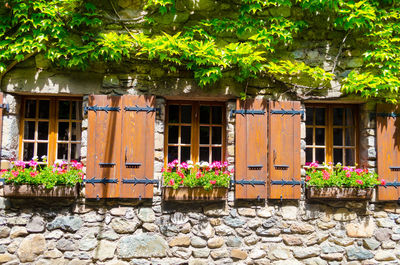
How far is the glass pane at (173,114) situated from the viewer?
13.0ft

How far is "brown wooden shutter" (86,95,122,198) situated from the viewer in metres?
3.54

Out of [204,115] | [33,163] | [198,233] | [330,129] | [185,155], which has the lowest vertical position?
[198,233]

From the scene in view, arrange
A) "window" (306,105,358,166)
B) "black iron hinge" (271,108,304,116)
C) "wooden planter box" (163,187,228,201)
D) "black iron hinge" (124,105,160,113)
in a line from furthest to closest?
"window" (306,105,358,166) → "black iron hinge" (271,108,304,116) → "black iron hinge" (124,105,160,113) → "wooden planter box" (163,187,228,201)

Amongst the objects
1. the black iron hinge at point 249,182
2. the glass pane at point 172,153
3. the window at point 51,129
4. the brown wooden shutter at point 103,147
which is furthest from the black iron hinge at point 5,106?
the black iron hinge at point 249,182

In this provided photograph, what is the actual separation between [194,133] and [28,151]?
2.01 metres

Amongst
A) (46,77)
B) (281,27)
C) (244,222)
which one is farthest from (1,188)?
(281,27)

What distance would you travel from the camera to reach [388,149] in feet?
12.5

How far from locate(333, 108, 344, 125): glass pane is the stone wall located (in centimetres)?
101

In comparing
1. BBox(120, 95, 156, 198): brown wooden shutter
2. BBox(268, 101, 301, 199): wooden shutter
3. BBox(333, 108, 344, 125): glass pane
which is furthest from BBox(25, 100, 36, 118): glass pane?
BBox(333, 108, 344, 125): glass pane

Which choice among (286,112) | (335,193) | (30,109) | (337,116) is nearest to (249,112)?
(286,112)

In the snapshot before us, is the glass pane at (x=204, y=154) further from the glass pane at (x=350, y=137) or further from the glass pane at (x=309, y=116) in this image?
the glass pane at (x=350, y=137)

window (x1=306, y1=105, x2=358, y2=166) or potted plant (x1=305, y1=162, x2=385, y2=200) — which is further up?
window (x1=306, y1=105, x2=358, y2=166)

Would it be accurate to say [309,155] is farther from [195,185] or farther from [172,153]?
[172,153]

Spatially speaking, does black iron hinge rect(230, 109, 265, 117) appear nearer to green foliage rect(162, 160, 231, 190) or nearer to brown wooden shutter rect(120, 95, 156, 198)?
green foliage rect(162, 160, 231, 190)
